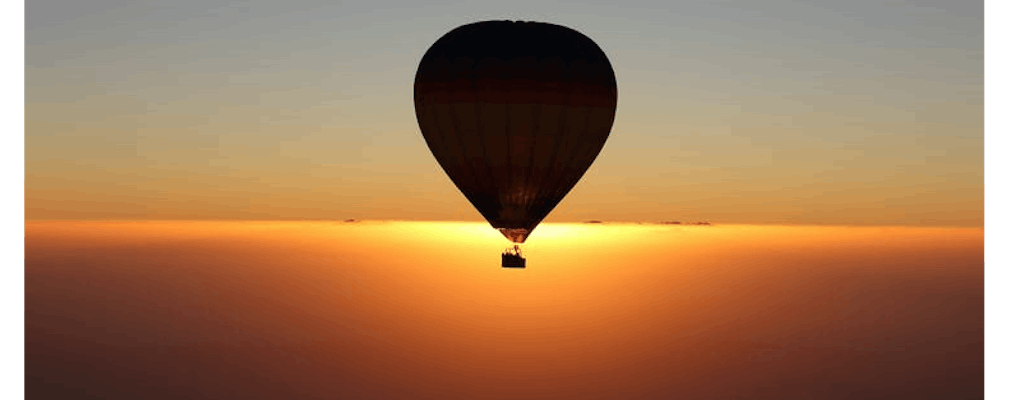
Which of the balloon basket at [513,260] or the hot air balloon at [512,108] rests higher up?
the hot air balloon at [512,108]

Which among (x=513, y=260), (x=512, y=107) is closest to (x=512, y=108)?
(x=512, y=107)

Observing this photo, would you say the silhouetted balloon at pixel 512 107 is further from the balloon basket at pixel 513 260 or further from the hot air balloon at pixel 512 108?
the balloon basket at pixel 513 260

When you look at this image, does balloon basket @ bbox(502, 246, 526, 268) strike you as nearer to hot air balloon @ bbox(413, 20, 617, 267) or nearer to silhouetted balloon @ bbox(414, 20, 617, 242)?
hot air balloon @ bbox(413, 20, 617, 267)

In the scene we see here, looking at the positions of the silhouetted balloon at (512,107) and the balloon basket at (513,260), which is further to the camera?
the silhouetted balloon at (512,107)

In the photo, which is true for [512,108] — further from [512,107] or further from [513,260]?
[513,260]

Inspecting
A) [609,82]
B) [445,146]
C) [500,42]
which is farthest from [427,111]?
[609,82]


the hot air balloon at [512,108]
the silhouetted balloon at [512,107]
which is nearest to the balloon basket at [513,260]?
the hot air balloon at [512,108]
